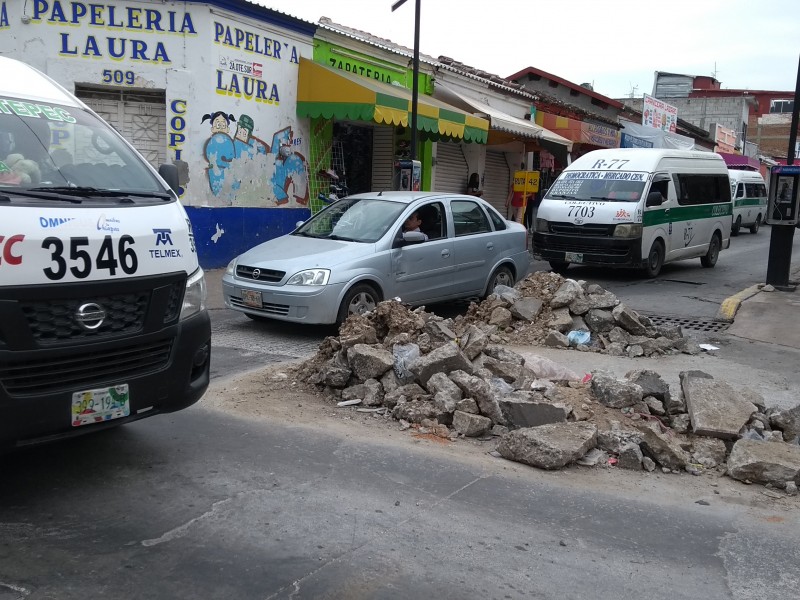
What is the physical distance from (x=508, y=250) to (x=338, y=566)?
7.68 metres

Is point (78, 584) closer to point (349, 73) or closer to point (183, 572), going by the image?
point (183, 572)

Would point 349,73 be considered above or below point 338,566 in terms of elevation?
above

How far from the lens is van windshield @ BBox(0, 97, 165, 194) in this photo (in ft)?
13.6

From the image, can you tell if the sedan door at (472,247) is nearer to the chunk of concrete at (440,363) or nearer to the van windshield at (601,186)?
the chunk of concrete at (440,363)

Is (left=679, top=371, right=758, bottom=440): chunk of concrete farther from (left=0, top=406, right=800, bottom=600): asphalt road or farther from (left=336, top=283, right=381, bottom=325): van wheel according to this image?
(left=336, top=283, right=381, bottom=325): van wheel

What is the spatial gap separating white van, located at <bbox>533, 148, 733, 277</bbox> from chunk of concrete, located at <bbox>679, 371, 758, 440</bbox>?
7821 mm

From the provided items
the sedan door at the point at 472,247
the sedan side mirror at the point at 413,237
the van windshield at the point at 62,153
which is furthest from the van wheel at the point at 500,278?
the van windshield at the point at 62,153

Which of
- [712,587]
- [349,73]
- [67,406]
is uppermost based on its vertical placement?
[349,73]

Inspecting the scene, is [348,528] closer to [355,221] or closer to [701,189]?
[355,221]

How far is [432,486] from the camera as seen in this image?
448 cm

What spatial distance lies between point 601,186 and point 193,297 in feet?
36.7

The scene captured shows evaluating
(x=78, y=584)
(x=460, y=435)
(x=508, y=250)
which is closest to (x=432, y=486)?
(x=460, y=435)

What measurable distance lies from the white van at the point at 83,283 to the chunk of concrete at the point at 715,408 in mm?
3464

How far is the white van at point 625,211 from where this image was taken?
529 inches
